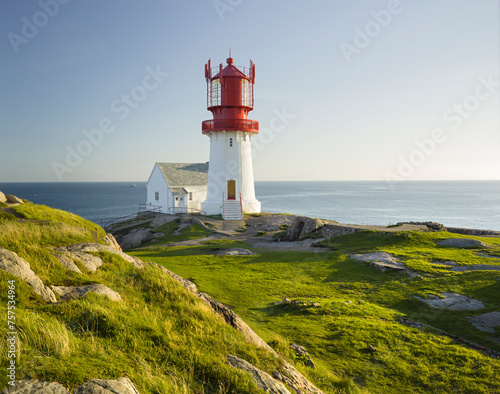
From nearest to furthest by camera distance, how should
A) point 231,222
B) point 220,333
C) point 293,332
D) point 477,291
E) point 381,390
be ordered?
point 220,333, point 381,390, point 293,332, point 477,291, point 231,222

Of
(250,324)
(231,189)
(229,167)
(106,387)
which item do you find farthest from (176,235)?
(106,387)

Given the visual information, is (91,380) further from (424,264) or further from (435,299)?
(424,264)

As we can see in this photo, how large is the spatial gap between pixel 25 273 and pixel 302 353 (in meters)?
6.11

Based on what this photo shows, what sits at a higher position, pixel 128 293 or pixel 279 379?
pixel 128 293

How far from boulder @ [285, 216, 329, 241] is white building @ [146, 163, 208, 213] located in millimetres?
21099

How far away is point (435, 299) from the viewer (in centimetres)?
1127

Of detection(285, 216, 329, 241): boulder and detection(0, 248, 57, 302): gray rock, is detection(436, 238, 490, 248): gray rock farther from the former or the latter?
detection(0, 248, 57, 302): gray rock

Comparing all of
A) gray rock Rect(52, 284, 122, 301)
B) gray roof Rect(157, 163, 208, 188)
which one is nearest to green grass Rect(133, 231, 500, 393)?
gray rock Rect(52, 284, 122, 301)

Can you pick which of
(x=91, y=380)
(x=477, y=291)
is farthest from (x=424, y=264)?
(x=91, y=380)

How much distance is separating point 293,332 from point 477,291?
23.9ft

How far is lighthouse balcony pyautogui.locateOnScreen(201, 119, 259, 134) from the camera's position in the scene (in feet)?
127

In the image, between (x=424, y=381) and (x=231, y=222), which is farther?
(x=231, y=222)

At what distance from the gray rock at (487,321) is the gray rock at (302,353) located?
17.9ft

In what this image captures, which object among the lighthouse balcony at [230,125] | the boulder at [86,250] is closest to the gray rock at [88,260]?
the boulder at [86,250]
